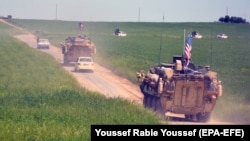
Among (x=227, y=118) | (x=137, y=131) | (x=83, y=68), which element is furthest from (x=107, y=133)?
(x=83, y=68)

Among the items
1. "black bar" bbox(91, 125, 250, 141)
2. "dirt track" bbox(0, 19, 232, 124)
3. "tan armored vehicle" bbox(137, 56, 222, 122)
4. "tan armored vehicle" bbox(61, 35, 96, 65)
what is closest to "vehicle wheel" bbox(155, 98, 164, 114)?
"tan armored vehicle" bbox(137, 56, 222, 122)

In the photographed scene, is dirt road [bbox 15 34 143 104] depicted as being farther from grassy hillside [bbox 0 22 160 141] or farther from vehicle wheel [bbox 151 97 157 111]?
vehicle wheel [bbox 151 97 157 111]

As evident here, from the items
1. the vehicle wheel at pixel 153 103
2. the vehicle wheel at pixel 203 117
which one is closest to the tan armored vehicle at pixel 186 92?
the vehicle wheel at pixel 203 117

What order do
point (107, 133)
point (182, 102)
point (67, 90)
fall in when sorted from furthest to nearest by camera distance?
point (67, 90) → point (182, 102) → point (107, 133)

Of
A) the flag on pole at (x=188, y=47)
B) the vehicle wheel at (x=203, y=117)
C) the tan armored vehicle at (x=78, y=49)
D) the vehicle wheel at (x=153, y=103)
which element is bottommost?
the vehicle wheel at (x=203, y=117)

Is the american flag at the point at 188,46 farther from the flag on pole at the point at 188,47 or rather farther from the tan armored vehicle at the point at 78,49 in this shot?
the tan armored vehicle at the point at 78,49

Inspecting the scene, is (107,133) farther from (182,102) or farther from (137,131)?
(182,102)

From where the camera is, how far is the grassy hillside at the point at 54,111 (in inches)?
686

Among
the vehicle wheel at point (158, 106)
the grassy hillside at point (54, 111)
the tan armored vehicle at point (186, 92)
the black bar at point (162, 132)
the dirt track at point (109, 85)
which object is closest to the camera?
the black bar at point (162, 132)

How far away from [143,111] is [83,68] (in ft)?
84.4

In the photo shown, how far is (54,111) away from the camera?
71.8 feet

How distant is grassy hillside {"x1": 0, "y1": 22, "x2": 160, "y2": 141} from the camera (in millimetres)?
17422

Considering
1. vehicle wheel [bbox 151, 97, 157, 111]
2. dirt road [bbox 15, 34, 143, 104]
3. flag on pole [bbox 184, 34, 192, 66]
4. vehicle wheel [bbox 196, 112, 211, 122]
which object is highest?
flag on pole [bbox 184, 34, 192, 66]

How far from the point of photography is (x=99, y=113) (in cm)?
2192
